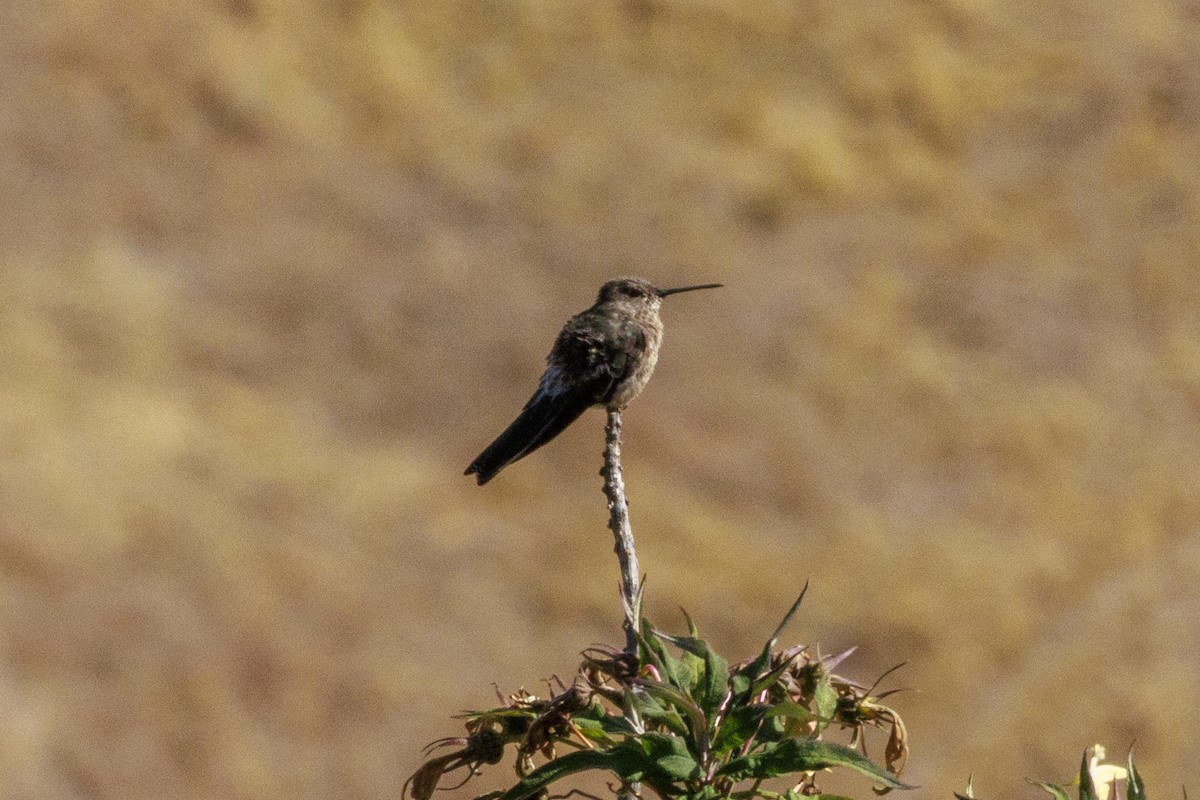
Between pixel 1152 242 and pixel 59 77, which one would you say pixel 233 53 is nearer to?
pixel 59 77

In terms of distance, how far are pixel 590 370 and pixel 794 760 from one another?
2.42 m

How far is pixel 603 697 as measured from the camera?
8.88 ft

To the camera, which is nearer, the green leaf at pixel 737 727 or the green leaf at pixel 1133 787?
the green leaf at pixel 737 727

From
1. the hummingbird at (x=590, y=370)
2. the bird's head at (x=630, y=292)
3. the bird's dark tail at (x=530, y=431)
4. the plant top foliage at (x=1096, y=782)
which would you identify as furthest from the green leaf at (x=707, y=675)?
the bird's head at (x=630, y=292)

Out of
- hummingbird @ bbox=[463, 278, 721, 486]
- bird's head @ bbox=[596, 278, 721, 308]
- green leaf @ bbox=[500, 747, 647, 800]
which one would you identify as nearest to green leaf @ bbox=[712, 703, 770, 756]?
green leaf @ bbox=[500, 747, 647, 800]

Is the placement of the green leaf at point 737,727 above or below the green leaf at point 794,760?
above

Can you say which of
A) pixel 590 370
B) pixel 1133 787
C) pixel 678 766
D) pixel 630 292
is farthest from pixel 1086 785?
pixel 630 292

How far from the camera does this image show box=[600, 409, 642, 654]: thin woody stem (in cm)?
276

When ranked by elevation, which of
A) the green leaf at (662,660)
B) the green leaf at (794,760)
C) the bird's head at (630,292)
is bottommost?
the green leaf at (794,760)

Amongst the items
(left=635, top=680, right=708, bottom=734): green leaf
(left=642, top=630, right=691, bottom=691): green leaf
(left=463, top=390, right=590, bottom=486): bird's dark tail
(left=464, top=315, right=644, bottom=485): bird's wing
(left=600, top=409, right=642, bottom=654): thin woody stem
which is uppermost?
(left=464, top=315, right=644, bottom=485): bird's wing

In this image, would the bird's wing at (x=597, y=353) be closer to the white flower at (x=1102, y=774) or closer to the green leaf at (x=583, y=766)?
the white flower at (x=1102, y=774)

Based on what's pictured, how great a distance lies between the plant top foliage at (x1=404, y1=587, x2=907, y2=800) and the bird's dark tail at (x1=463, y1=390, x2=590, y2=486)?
5.32ft

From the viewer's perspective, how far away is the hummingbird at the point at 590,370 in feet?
15.4

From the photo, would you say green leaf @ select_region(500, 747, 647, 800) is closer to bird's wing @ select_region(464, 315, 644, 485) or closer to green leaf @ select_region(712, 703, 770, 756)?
green leaf @ select_region(712, 703, 770, 756)
